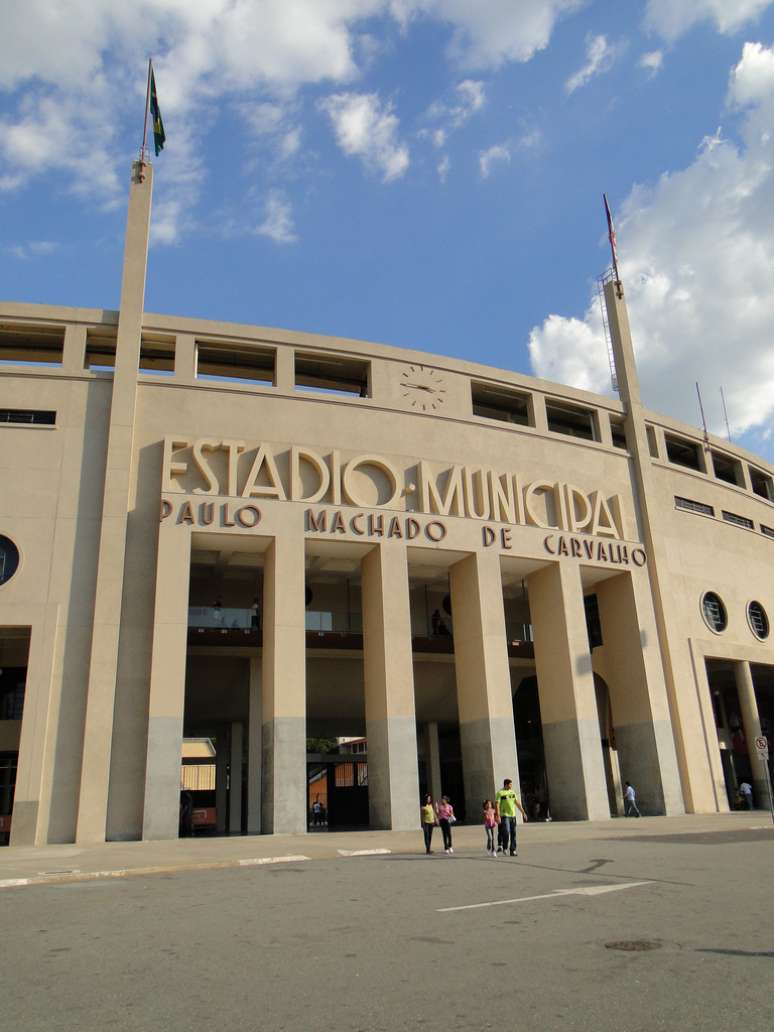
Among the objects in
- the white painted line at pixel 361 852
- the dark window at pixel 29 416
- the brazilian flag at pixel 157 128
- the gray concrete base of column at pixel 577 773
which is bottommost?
the white painted line at pixel 361 852

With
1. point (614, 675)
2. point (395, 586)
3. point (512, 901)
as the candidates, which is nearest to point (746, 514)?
point (614, 675)

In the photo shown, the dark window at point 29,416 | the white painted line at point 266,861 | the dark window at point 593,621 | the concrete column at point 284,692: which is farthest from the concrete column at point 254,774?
the dark window at point 593,621

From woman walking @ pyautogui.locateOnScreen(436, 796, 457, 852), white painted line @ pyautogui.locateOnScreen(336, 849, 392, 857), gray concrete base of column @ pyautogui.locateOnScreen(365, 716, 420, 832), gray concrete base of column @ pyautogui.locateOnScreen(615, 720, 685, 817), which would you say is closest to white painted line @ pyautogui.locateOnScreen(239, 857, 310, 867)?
white painted line @ pyautogui.locateOnScreen(336, 849, 392, 857)

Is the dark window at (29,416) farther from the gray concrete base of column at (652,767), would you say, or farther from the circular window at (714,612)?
the circular window at (714,612)

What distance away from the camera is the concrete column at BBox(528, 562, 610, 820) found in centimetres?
3080

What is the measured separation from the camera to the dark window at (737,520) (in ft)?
141

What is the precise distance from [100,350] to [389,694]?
1802 cm

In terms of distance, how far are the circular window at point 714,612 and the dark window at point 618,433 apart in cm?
846

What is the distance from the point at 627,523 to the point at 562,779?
38.6 feet

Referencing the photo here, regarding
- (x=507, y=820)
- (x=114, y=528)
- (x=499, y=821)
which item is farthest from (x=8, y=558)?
(x=507, y=820)

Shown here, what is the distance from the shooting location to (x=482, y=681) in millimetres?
30141

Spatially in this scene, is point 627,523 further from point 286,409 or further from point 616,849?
point 616,849

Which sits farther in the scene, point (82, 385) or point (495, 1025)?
point (82, 385)

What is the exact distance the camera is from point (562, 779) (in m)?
31.6
